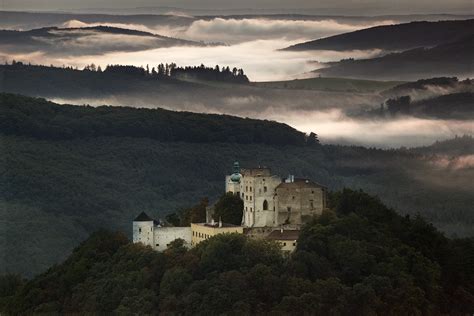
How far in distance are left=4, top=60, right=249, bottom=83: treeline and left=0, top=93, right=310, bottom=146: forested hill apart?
8.24 ft

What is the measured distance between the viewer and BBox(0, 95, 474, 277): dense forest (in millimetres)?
87000

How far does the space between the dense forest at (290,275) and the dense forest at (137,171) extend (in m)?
10.0

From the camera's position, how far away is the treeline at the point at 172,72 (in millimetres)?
94188

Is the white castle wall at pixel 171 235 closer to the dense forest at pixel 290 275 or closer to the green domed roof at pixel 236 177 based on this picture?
the dense forest at pixel 290 275

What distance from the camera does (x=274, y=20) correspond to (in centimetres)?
8775

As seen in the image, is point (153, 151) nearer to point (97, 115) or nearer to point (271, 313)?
point (97, 115)

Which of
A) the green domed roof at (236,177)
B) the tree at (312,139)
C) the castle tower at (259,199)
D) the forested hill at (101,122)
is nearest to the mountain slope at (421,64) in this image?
the tree at (312,139)

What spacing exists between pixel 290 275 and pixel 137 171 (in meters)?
37.9

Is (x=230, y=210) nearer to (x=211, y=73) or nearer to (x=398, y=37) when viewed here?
(x=398, y=37)

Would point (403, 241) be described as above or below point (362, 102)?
below

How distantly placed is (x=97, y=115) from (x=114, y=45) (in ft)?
31.9

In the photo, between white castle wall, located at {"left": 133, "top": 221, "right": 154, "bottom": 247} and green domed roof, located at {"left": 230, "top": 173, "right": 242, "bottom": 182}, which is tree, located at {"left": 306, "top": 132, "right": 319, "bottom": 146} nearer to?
green domed roof, located at {"left": 230, "top": 173, "right": 242, "bottom": 182}

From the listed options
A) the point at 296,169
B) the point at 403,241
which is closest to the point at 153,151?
the point at 296,169

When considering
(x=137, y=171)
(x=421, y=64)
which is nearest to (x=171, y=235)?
(x=421, y=64)
